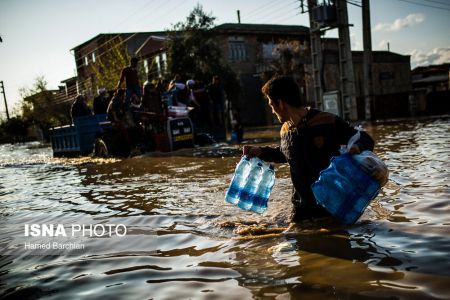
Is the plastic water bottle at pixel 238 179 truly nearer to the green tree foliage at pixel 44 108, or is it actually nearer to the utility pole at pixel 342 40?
the utility pole at pixel 342 40

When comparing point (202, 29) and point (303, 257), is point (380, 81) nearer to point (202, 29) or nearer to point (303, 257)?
point (202, 29)

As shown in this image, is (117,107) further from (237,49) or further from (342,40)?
(237,49)

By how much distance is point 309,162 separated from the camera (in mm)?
3500

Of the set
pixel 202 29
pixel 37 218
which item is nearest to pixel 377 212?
pixel 37 218

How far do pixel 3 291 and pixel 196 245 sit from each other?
1525mm

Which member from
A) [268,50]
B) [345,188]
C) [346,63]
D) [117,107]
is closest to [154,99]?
[117,107]

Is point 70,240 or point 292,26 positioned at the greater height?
point 292,26

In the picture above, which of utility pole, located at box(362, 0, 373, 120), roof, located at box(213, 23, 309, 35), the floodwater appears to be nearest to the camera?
the floodwater

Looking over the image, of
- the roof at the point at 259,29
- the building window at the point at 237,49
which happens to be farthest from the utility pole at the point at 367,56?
the building window at the point at 237,49

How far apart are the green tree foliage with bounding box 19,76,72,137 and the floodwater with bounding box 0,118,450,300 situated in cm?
4282

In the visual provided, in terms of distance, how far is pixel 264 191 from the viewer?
4.18 metres

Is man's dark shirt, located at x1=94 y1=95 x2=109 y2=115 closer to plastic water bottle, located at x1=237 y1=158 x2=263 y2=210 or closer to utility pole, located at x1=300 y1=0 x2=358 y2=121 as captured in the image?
utility pole, located at x1=300 y1=0 x2=358 y2=121

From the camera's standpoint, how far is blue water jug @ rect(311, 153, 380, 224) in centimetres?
311

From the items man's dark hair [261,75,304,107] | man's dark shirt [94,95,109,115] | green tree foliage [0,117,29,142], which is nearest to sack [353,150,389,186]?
man's dark hair [261,75,304,107]
